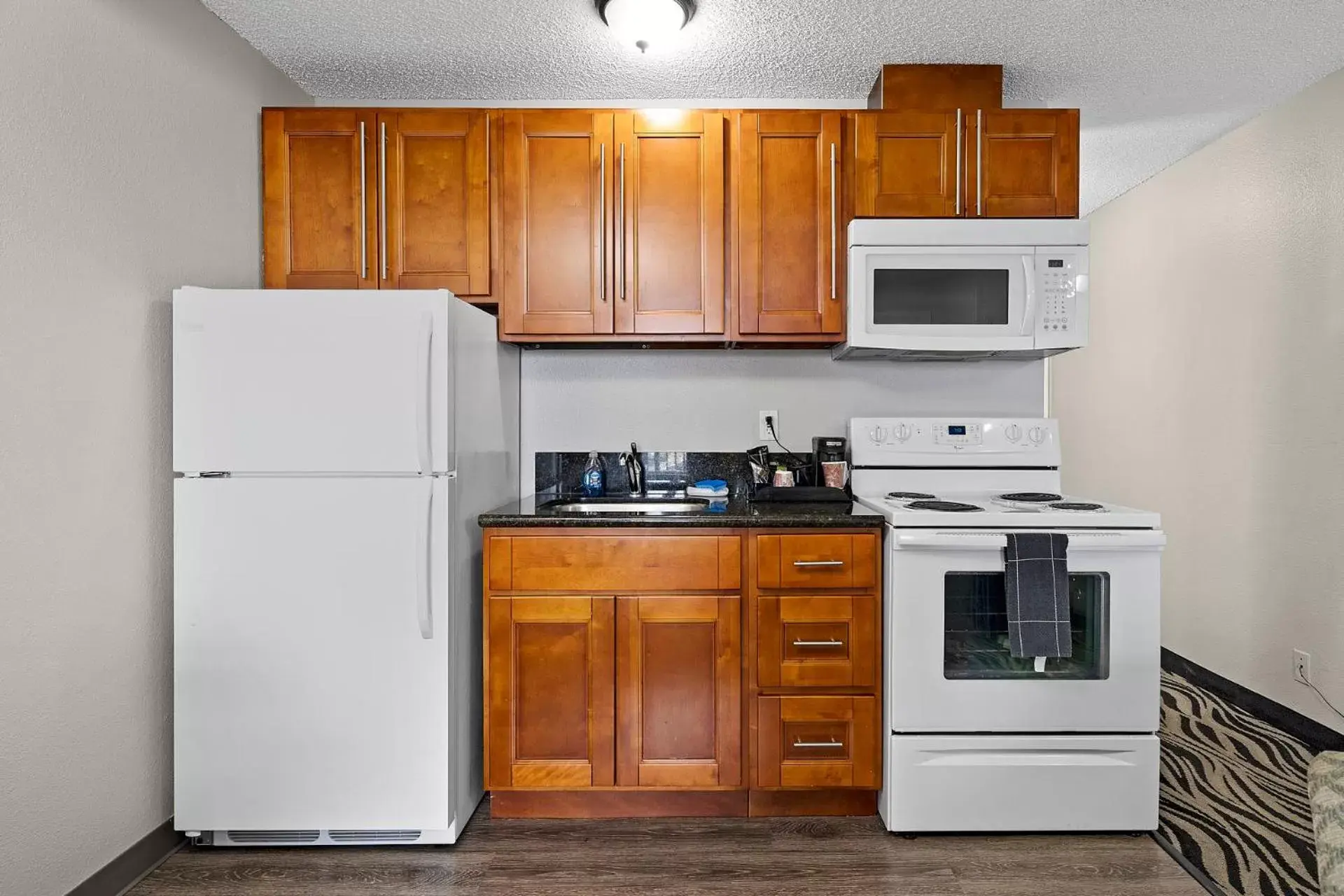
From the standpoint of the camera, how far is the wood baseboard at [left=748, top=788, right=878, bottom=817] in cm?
228

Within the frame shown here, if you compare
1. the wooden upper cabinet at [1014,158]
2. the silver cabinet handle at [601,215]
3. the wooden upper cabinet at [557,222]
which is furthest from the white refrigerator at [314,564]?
the wooden upper cabinet at [1014,158]

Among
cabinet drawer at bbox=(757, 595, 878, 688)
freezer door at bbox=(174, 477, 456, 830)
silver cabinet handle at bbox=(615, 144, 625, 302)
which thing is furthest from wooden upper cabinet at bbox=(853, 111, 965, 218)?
freezer door at bbox=(174, 477, 456, 830)

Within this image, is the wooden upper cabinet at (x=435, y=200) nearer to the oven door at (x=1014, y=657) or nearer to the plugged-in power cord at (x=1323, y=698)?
the oven door at (x=1014, y=657)

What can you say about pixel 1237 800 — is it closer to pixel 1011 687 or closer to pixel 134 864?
pixel 1011 687

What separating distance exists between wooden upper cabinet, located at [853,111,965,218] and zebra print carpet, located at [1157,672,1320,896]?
1977 mm

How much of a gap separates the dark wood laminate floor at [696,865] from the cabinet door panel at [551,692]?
0.18m

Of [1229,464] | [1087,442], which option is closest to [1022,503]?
[1229,464]

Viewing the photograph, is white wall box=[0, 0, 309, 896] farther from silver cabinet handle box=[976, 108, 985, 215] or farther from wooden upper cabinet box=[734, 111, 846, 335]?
silver cabinet handle box=[976, 108, 985, 215]

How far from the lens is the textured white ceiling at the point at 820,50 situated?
7.21 feet

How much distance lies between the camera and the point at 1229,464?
320 cm

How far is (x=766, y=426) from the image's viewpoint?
113 inches

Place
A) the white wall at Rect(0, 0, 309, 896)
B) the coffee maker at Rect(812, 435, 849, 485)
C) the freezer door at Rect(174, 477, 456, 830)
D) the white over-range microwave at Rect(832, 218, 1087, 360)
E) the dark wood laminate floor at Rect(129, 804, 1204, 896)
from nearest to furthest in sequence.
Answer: the white wall at Rect(0, 0, 309, 896)
the dark wood laminate floor at Rect(129, 804, 1204, 896)
the freezer door at Rect(174, 477, 456, 830)
the white over-range microwave at Rect(832, 218, 1087, 360)
the coffee maker at Rect(812, 435, 849, 485)

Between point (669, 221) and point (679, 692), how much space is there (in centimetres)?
150

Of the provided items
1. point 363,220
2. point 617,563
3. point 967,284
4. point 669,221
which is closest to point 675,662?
point 617,563
